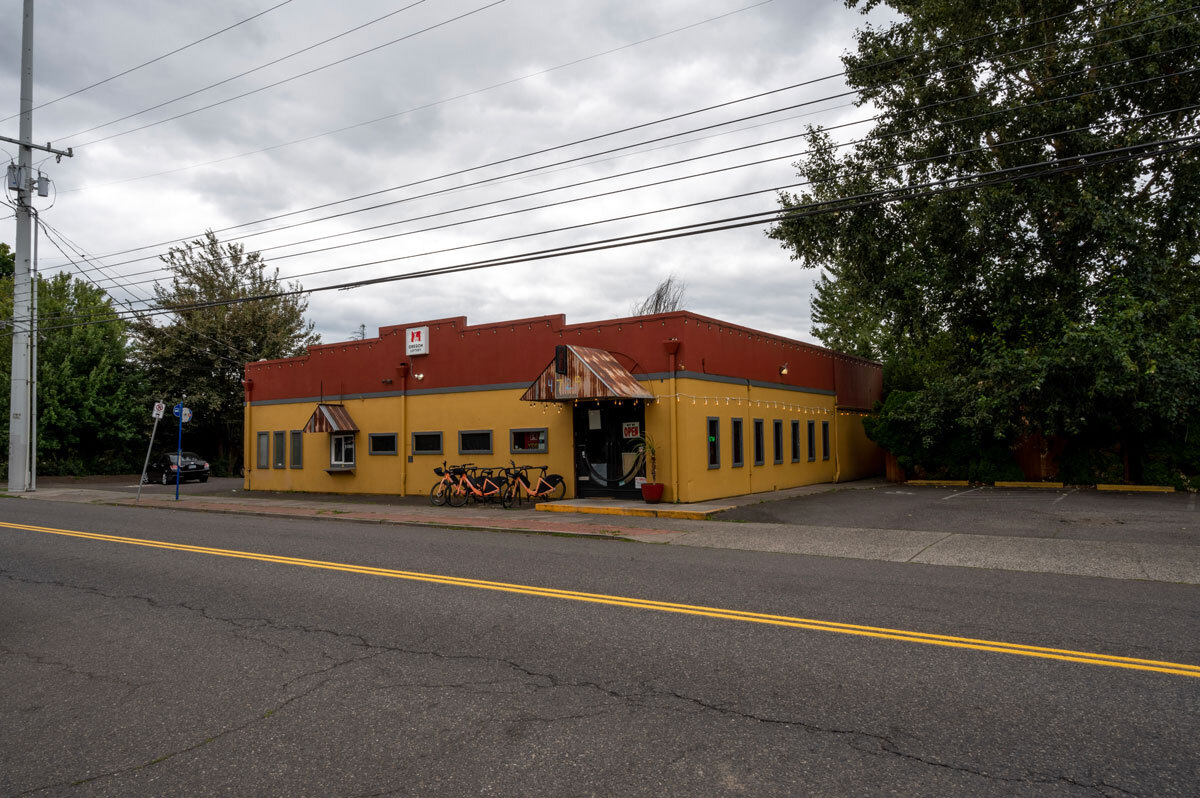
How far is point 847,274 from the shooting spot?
87.0 ft

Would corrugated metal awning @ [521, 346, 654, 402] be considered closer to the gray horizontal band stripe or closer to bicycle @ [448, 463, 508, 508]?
the gray horizontal band stripe

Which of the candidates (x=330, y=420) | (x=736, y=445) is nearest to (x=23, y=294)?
(x=330, y=420)

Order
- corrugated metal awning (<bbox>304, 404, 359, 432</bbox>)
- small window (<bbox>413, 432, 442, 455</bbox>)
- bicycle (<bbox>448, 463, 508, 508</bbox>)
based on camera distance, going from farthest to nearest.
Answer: corrugated metal awning (<bbox>304, 404, 359, 432</bbox>) < small window (<bbox>413, 432, 442, 455</bbox>) < bicycle (<bbox>448, 463, 508, 508</bbox>)

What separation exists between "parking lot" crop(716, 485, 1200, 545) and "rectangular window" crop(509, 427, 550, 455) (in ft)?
19.6

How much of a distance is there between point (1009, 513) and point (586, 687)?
14230 mm

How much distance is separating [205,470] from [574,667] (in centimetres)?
3620

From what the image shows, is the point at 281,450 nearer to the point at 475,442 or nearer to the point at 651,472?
the point at 475,442

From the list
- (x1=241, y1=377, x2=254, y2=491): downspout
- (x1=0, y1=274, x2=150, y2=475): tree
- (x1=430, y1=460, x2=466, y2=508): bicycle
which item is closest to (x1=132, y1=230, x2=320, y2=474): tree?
(x1=0, y1=274, x2=150, y2=475): tree

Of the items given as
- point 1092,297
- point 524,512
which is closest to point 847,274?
point 1092,297

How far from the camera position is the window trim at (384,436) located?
23641 millimetres

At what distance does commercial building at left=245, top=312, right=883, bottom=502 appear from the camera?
18.6 metres

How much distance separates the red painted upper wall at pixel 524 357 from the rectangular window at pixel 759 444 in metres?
1.40

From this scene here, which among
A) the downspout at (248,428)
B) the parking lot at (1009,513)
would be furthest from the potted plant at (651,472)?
the downspout at (248,428)

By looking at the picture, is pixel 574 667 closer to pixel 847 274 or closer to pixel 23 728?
pixel 23 728
